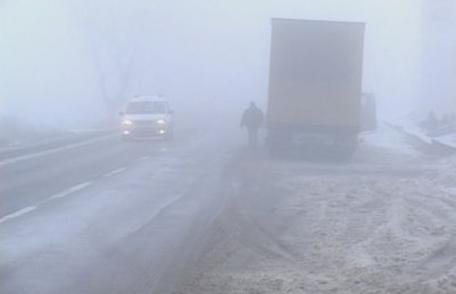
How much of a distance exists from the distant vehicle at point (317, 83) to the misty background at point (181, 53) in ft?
82.7

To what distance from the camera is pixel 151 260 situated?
11.7 metres

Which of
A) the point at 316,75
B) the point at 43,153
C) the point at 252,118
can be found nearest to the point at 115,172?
the point at 316,75

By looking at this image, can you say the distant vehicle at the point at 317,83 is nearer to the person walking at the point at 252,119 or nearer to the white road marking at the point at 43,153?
the person walking at the point at 252,119

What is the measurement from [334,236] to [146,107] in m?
28.3

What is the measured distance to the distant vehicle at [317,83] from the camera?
96.2 feet

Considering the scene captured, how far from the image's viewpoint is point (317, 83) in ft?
97.2

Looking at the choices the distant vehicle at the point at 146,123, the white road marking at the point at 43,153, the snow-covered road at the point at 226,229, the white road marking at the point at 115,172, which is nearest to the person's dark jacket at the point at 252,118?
the distant vehicle at the point at 146,123

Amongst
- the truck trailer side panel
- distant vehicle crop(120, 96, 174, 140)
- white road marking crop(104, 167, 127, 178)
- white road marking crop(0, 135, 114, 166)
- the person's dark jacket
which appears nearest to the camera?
white road marking crop(104, 167, 127, 178)

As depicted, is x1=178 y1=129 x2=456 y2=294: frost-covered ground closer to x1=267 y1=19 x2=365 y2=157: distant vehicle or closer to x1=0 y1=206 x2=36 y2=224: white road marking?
x1=0 y1=206 x2=36 y2=224: white road marking

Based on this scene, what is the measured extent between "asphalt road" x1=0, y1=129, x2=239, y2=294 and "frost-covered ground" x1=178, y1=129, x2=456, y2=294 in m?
0.55

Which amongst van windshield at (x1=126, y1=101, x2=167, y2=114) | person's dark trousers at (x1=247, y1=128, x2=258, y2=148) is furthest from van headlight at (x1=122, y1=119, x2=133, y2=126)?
person's dark trousers at (x1=247, y1=128, x2=258, y2=148)

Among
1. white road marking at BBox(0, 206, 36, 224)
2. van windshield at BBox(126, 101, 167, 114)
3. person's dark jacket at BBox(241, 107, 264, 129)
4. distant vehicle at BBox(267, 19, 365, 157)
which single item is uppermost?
distant vehicle at BBox(267, 19, 365, 157)

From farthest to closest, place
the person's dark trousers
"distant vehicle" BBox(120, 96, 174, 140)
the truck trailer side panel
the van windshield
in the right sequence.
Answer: the van windshield, "distant vehicle" BBox(120, 96, 174, 140), the person's dark trousers, the truck trailer side panel

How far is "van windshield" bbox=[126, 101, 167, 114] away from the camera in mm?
41469
